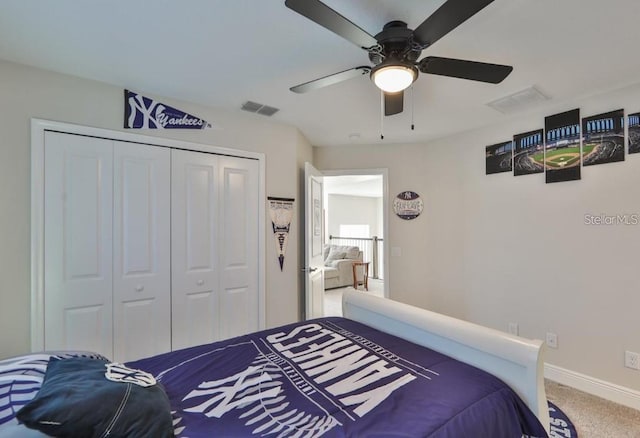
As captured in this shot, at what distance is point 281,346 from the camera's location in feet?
5.58

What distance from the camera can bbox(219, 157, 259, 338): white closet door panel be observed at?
2.81 metres

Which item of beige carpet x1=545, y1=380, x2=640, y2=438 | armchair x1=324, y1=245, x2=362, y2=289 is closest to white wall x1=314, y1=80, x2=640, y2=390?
beige carpet x1=545, y1=380, x2=640, y2=438

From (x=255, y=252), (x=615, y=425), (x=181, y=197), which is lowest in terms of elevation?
(x=615, y=425)

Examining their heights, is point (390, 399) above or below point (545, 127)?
below

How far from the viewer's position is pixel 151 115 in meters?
2.45

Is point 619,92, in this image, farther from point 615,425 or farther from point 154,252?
point 154,252

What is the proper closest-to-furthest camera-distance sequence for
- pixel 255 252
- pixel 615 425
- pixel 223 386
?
pixel 223 386, pixel 615 425, pixel 255 252

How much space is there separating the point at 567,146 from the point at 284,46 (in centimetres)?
247

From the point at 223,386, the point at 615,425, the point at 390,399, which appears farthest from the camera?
the point at 615,425

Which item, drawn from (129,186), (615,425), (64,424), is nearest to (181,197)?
(129,186)

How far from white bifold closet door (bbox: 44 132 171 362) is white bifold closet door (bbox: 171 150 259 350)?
0.11 meters

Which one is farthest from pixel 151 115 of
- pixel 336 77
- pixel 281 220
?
pixel 336 77

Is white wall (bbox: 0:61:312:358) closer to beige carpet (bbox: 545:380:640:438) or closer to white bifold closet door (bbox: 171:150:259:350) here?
white bifold closet door (bbox: 171:150:259:350)

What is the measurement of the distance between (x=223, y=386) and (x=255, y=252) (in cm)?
174
